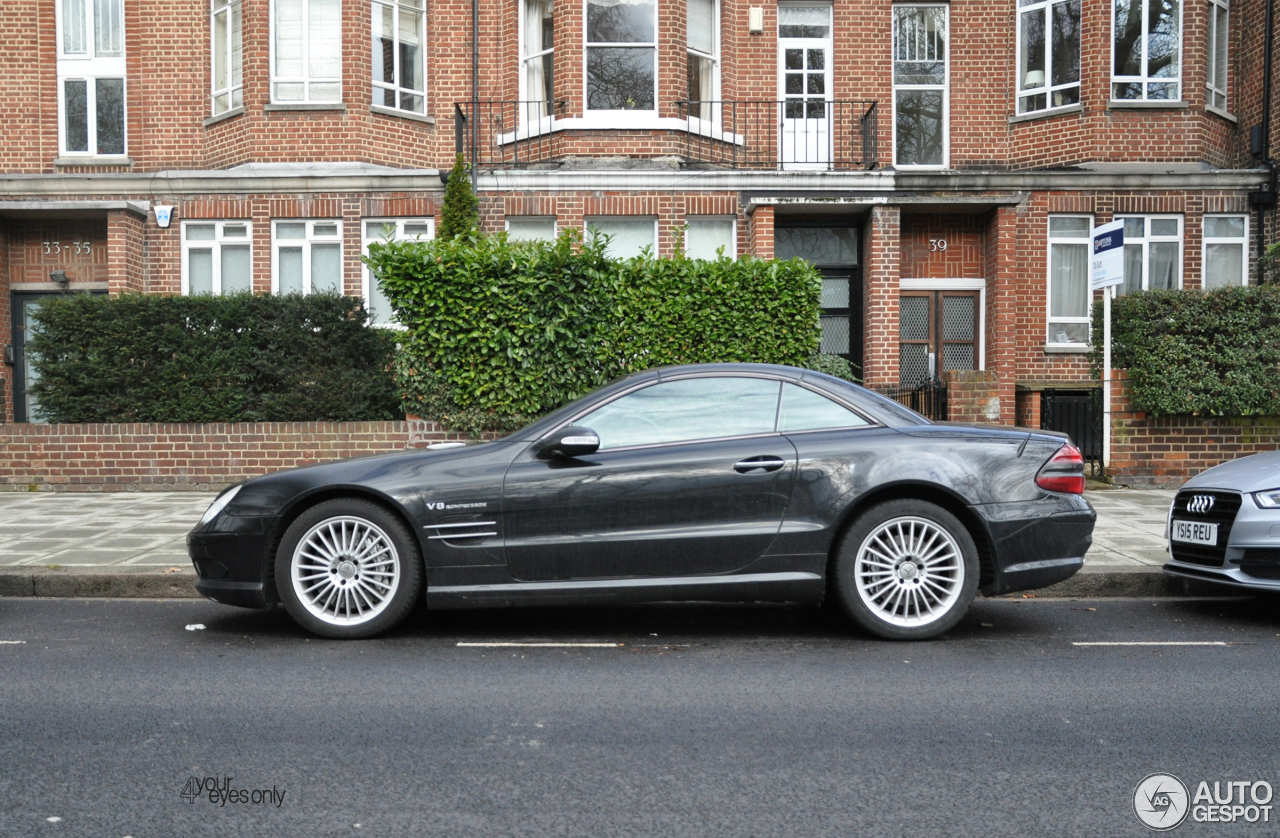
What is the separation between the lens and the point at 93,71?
56.6 ft

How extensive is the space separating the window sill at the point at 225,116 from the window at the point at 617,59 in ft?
17.4

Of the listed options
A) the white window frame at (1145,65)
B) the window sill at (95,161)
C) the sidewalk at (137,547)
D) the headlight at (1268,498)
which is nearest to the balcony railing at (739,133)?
the white window frame at (1145,65)

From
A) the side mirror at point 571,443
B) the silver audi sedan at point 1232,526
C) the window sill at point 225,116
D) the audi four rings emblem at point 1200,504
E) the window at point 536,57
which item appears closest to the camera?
the side mirror at point 571,443

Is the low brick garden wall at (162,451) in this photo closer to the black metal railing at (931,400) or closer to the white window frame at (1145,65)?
the black metal railing at (931,400)

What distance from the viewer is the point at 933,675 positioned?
5.14 m

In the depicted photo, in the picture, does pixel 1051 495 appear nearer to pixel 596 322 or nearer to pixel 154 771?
pixel 154 771

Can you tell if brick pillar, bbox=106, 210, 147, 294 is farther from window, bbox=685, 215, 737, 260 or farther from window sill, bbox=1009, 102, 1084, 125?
window sill, bbox=1009, 102, 1084, 125

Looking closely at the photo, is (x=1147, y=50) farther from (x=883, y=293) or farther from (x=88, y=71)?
(x=88, y=71)

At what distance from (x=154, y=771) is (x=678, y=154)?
45.3ft

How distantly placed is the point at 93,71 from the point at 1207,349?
654 inches

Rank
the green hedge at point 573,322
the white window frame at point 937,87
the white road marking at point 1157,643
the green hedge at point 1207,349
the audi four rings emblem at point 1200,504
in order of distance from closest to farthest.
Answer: the white road marking at point 1157,643 → the audi four rings emblem at point 1200,504 → the green hedge at point 573,322 → the green hedge at point 1207,349 → the white window frame at point 937,87

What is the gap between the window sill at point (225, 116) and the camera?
1644 cm

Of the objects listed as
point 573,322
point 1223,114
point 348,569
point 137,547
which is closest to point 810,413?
point 348,569

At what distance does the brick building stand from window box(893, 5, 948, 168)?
0.04 m
